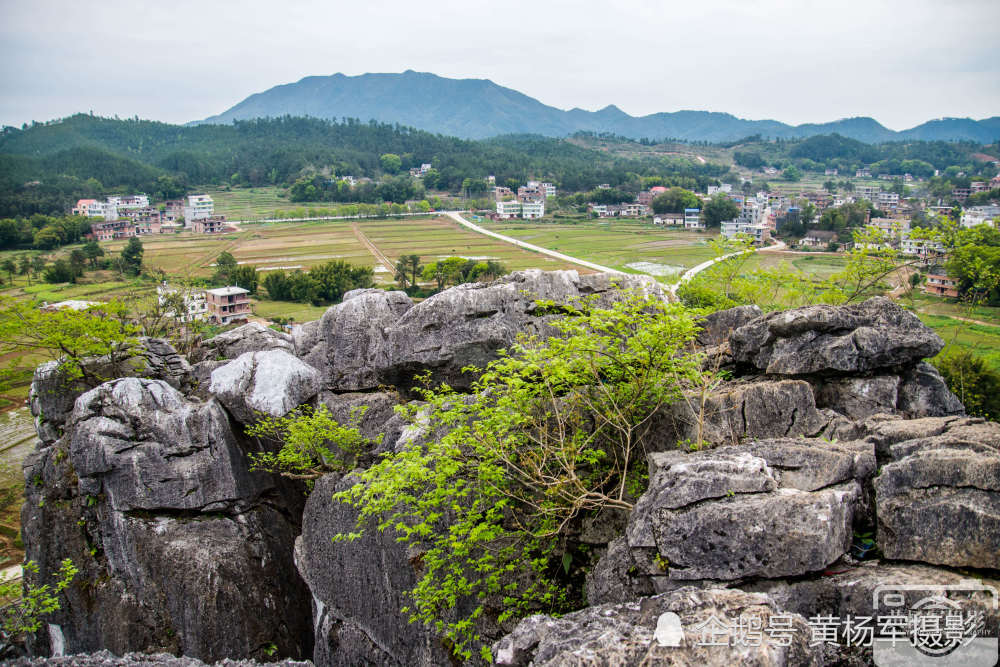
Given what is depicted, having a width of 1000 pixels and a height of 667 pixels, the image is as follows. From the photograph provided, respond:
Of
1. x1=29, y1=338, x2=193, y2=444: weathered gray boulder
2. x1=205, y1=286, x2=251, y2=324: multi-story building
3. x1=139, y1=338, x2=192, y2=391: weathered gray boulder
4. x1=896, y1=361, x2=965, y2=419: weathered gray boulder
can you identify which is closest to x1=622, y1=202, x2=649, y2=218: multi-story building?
x1=205, y1=286, x2=251, y2=324: multi-story building

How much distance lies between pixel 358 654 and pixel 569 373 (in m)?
7.88

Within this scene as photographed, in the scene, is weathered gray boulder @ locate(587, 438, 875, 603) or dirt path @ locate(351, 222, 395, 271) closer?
weathered gray boulder @ locate(587, 438, 875, 603)

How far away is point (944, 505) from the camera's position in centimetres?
694

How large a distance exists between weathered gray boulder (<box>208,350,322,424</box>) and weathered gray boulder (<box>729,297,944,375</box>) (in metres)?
11.2

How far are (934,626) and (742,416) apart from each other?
4718 millimetres

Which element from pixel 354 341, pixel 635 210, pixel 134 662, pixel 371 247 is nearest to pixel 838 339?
pixel 354 341

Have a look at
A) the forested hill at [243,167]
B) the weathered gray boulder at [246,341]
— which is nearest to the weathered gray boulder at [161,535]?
the weathered gray boulder at [246,341]

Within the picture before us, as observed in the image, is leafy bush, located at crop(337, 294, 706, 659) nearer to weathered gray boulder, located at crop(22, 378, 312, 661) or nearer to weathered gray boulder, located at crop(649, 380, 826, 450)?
weathered gray boulder, located at crop(649, 380, 826, 450)

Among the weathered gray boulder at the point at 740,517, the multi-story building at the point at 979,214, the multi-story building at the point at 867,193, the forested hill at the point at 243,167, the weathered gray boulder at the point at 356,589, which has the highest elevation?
the forested hill at the point at 243,167

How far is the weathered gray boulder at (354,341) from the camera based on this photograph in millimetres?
16453

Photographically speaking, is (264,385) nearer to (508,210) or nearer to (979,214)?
(979,214)

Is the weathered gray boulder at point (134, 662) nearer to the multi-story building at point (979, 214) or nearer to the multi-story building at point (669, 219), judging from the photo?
the multi-story building at point (979, 214)

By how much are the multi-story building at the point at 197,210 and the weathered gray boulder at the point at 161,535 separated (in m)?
116

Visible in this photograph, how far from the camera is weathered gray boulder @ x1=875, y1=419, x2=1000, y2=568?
6.65 metres
